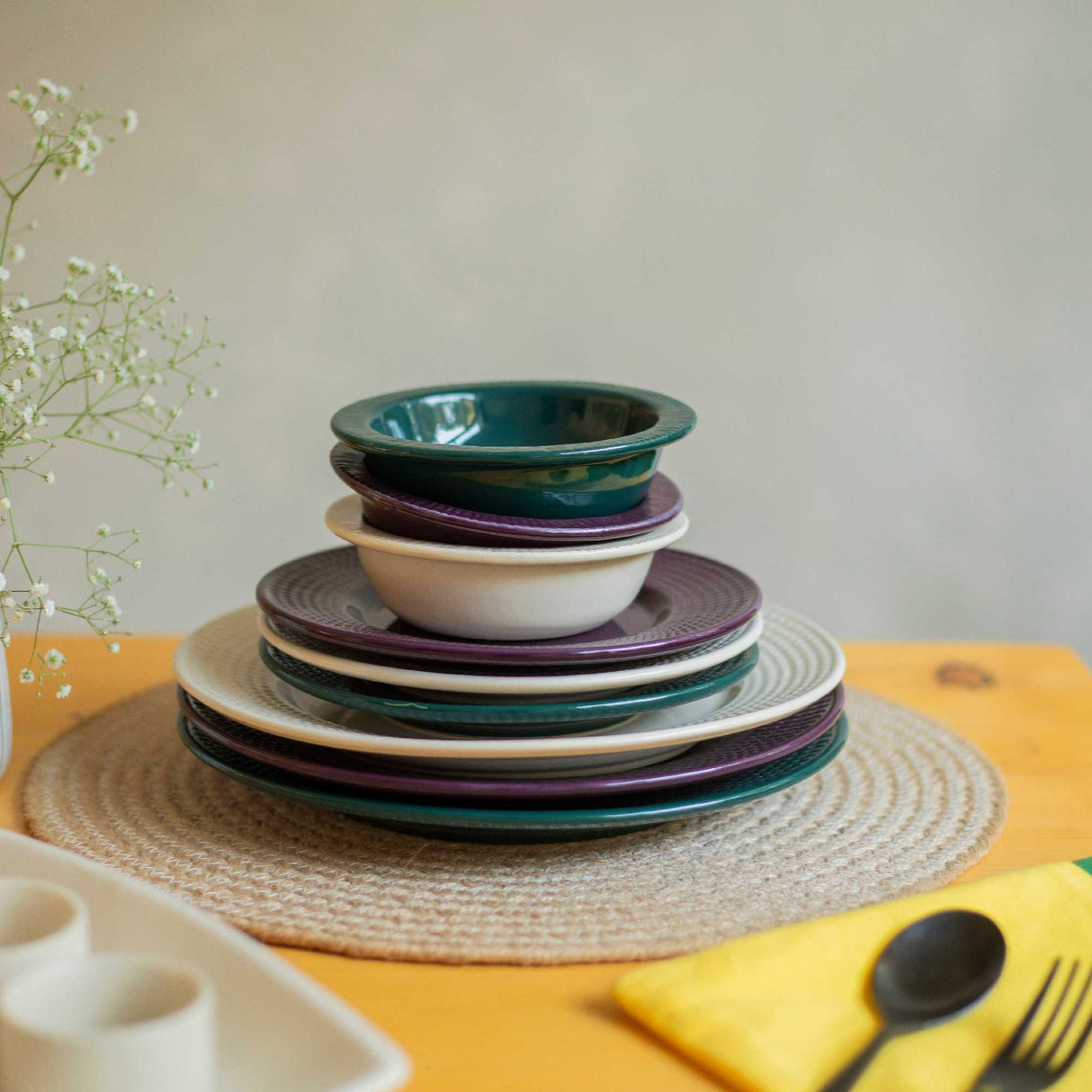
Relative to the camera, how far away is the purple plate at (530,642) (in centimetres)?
64

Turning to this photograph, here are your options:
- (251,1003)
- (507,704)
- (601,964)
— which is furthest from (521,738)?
(251,1003)

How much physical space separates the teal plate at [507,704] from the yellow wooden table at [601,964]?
0.13 m

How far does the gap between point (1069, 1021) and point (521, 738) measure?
0.95 ft

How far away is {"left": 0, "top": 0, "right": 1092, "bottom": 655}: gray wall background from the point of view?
1751mm

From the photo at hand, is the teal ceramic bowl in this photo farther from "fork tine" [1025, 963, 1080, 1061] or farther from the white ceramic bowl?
"fork tine" [1025, 963, 1080, 1061]

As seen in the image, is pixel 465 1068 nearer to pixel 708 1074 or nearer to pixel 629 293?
pixel 708 1074

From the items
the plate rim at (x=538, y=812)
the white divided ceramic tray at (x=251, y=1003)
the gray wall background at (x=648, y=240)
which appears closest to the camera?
the white divided ceramic tray at (x=251, y=1003)

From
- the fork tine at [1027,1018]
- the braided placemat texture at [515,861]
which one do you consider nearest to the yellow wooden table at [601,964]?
the braided placemat texture at [515,861]

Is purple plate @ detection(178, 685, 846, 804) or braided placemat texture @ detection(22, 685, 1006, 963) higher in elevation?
purple plate @ detection(178, 685, 846, 804)

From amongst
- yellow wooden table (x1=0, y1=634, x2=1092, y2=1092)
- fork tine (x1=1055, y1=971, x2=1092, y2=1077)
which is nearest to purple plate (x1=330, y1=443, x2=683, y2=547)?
yellow wooden table (x1=0, y1=634, x2=1092, y2=1092)

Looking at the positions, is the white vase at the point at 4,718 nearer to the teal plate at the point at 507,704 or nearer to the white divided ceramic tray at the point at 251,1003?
the teal plate at the point at 507,704

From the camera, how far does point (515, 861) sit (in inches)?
25.2

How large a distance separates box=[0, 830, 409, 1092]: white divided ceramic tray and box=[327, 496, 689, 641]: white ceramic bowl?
0.25m

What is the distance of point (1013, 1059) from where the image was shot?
1.52ft
